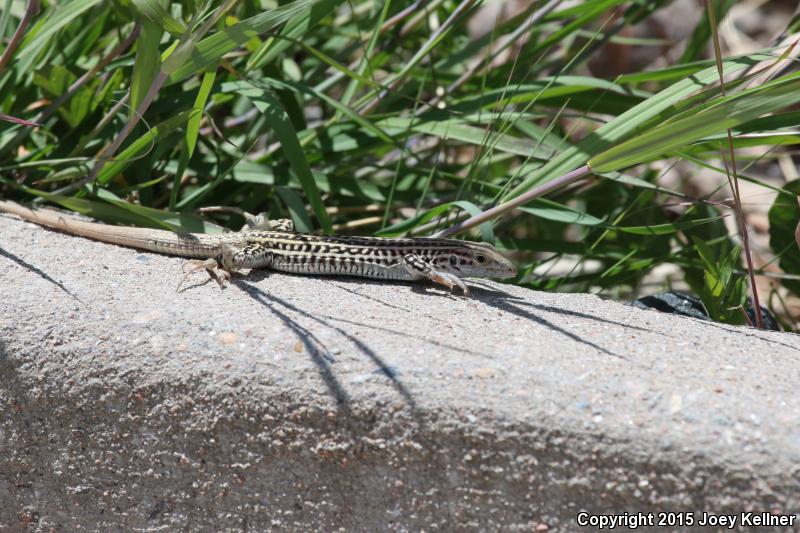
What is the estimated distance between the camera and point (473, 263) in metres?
3.32

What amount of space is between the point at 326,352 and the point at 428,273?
0.85 metres

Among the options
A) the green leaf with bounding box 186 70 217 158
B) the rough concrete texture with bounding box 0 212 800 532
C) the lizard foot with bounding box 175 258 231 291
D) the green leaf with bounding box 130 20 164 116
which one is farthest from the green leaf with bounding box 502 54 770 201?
the green leaf with bounding box 130 20 164 116

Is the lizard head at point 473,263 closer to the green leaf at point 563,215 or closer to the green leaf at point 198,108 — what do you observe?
the green leaf at point 563,215

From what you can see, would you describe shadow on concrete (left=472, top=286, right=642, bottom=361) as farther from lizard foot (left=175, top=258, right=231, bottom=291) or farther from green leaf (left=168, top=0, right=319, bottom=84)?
green leaf (left=168, top=0, right=319, bottom=84)

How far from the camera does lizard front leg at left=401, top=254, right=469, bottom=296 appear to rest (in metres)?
3.20

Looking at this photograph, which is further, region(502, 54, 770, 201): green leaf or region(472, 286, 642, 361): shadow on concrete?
region(502, 54, 770, 201): green leaf

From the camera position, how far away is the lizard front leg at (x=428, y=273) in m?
3.20

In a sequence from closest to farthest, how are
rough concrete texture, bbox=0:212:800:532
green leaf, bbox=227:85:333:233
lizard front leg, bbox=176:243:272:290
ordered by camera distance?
rough concrete texture, bbox=0:212:800:532, lizard front leg, bbox=176:243:272:290, green leaf, bbox=227:85:333:233

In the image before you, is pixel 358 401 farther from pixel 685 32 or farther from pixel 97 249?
pixel 685 32

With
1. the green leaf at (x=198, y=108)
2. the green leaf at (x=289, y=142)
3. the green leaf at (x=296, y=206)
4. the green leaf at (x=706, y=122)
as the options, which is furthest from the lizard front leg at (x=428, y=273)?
the green leaf at (x=198, y=108)

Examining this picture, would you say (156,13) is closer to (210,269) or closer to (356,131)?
(210,269)

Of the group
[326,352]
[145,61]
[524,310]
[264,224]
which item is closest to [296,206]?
[264,224]

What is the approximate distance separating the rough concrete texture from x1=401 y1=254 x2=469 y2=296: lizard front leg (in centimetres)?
25

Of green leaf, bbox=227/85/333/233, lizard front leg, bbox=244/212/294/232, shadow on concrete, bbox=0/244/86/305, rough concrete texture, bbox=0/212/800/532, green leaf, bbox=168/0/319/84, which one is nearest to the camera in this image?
rough concrete texture, bbox=0/212/800/532
